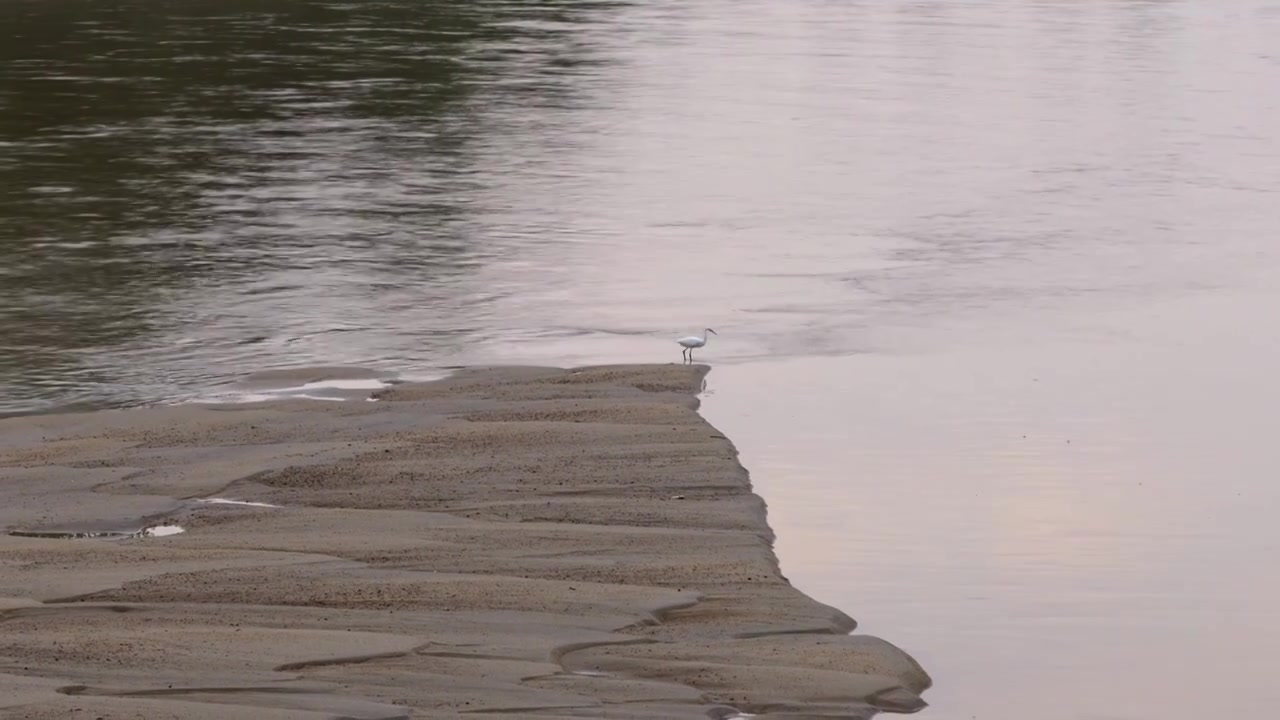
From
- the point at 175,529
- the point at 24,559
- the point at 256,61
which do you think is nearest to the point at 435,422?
the point at 175,529

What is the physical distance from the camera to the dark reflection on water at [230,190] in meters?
22.0

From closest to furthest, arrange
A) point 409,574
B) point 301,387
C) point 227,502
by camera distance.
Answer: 1. point 409,574
2. point 227,502
3. point 301,387

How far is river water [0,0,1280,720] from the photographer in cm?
1504

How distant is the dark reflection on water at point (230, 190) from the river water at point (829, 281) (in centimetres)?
11

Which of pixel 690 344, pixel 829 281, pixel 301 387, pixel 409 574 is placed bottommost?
pixel 829 281

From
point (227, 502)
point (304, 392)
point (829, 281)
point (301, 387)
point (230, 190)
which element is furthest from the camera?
point (230, 190)

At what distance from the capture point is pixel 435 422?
59.3 feet

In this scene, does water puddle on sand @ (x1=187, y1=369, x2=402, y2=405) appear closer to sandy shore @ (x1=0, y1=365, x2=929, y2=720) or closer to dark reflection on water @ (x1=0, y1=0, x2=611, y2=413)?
dark reflection on water @ (x1=0, y1=0, x2=611, y2=413)

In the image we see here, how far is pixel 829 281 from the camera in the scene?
84.0ft

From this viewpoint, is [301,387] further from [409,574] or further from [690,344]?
[409,574]

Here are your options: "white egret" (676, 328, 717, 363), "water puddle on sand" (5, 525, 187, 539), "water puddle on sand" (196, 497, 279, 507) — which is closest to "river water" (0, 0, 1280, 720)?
"white egret" (676, 328, 717, 363)

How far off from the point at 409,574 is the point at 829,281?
41.9 ft

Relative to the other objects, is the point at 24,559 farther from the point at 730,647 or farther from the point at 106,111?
the point at 106,111

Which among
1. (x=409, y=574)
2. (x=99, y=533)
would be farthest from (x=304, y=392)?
(x=409, y=574)
